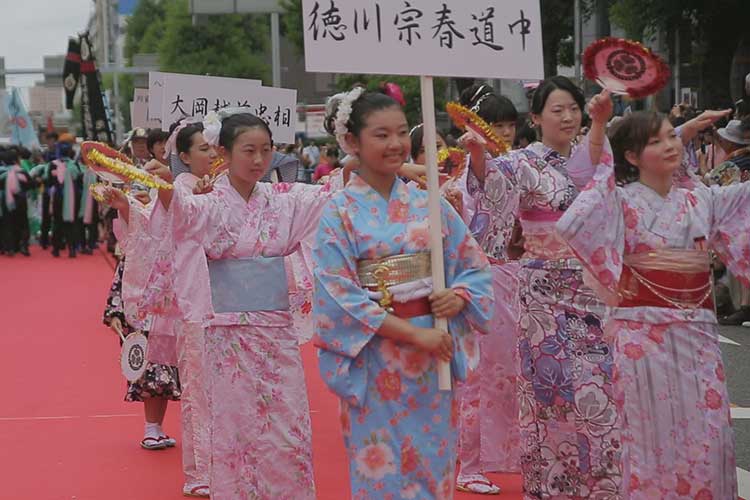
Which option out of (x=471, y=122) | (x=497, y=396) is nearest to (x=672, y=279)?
(x=471, y=122)

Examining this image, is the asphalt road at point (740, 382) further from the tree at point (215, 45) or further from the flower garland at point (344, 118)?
the tree at point (215, 45)

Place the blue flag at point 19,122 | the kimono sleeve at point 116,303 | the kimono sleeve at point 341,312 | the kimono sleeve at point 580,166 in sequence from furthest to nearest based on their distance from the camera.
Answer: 1. the blue flag at point 19,122
2. the kimono sleeve at point 116,303
3. the kimono sleeve at point 580,166
4. the kimono sleeve at point 341,312

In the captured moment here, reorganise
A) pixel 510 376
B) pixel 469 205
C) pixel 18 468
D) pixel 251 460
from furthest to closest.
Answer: pixel 18 468 → pixel 510 376 → pixel 469 205 → pixel 251 460

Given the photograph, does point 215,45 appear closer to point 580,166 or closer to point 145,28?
point 145,28

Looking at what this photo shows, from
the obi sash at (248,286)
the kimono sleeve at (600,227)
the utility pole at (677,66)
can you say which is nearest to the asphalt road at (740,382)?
the kimono sleeve at (600,227)

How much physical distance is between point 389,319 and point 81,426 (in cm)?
455

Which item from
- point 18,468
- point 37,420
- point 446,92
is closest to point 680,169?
point 18,468

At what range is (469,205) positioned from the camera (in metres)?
5.87

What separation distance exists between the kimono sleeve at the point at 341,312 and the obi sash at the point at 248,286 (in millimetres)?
1118

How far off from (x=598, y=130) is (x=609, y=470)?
1.62 meters

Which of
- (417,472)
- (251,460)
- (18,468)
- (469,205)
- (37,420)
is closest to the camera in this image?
(417,472)

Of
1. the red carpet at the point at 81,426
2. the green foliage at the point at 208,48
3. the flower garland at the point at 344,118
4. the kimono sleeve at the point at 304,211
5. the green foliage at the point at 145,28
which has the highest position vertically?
the green foliage at the point at 145,28

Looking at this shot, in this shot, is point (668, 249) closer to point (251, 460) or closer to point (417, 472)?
point (417, 472)

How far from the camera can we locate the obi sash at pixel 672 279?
4660mm
